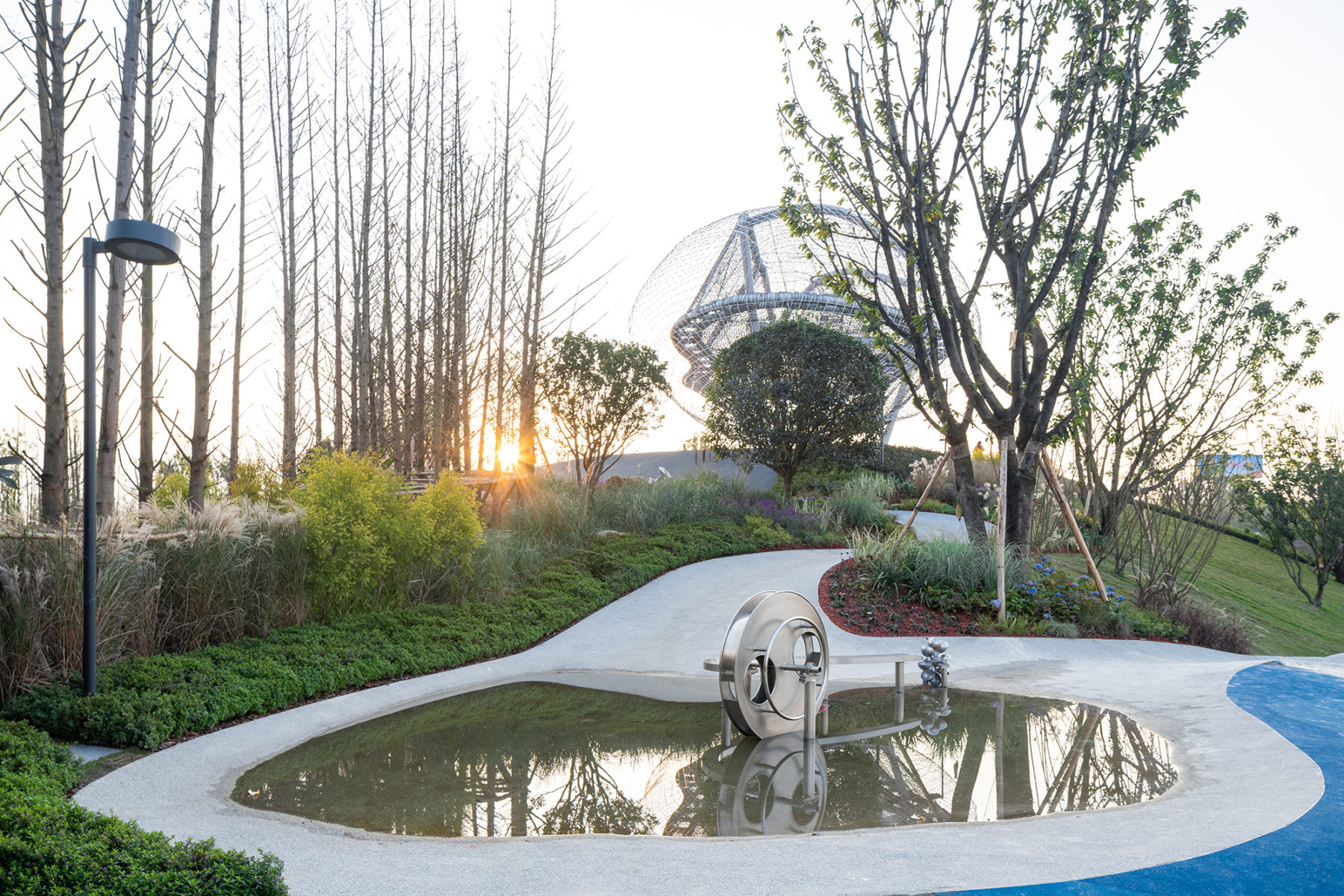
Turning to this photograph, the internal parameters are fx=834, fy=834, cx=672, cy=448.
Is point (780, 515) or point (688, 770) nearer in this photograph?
point (688, 770)

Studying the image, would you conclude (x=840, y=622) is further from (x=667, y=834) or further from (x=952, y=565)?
(x=667, y=834)

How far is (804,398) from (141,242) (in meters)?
13.4

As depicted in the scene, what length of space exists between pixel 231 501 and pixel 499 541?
3209mm

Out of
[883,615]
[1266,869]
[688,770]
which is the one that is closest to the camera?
[1266,869]

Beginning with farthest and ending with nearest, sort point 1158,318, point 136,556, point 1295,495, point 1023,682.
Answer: point 1295,495
point 1158,318
point 1023,682
point 136,556

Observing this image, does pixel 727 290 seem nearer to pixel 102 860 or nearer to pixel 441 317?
pixel 441 317

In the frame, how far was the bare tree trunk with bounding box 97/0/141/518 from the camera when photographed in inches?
259

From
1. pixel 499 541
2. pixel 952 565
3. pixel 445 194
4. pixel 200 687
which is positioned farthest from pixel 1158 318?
pixel 200 687

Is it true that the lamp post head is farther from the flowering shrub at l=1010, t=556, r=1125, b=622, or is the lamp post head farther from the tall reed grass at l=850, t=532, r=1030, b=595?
the flowering shrub at l=1010, t=556, r=1125, b=622

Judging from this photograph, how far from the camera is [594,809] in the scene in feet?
13.3

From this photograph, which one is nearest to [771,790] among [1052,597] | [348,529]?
[348,529]

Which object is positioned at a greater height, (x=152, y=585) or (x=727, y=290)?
(x=727, y=290)

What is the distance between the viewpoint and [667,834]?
374 cm

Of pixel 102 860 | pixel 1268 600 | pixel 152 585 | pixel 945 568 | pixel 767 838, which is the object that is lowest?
pixel 1268 600
